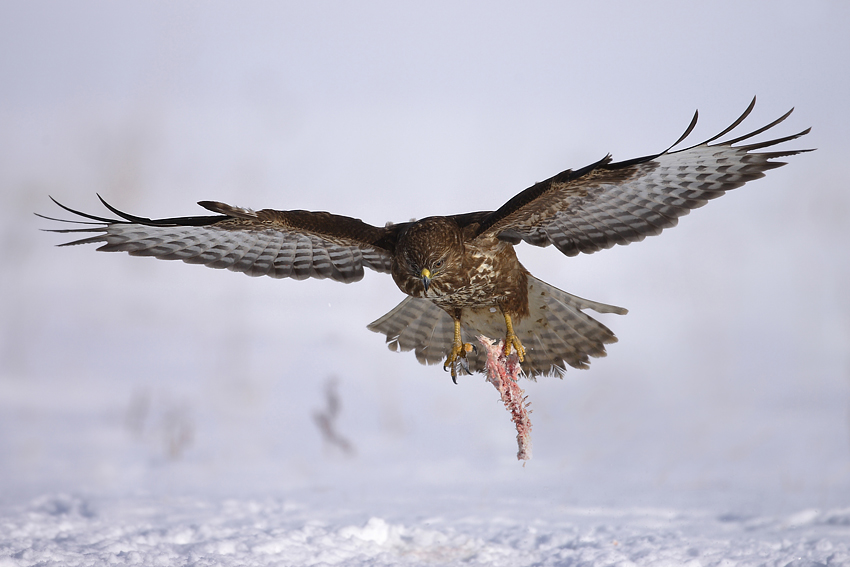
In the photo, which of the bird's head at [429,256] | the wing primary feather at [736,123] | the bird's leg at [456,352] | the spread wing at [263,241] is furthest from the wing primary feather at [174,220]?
the wing primary feather at [736,123]

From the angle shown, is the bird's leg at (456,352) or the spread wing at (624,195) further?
the bird's leg at (456,352)

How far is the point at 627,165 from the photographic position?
328 inches

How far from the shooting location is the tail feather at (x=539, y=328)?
1030cm

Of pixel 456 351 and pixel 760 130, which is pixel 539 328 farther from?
pixel 760 130

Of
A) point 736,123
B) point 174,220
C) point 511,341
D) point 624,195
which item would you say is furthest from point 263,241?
point 736,123

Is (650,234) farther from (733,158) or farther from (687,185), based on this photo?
(733,158)

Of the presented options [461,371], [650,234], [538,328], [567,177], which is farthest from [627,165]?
[461,371]

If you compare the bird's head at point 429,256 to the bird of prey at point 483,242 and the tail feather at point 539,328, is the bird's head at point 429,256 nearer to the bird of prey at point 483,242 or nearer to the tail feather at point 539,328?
the bird of prey at point 483,242

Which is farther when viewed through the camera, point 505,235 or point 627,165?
point 505,235

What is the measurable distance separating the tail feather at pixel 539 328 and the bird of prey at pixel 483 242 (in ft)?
0.05

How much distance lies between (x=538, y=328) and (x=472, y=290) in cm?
151

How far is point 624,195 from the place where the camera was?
9.16 metres

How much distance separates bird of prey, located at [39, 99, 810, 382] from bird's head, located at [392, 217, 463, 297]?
15 mm

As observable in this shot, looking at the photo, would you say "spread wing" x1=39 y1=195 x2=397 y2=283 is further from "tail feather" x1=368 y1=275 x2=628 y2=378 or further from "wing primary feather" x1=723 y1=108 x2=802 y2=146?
"wing primary feather" x1=723 y1=108 x2=802 y2=146
